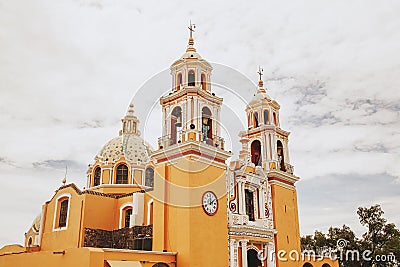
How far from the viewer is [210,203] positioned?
16.5 m

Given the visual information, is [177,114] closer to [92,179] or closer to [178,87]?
[178,87]

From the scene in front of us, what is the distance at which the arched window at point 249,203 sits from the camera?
1914 centimetres

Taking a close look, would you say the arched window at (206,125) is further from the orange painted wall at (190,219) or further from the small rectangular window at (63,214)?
the small rectangular window at (63,214)

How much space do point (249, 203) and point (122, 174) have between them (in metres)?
8.16

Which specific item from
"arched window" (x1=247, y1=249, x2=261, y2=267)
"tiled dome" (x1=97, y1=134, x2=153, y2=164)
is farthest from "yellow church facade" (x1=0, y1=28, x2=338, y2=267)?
"tiled dome" (x1=97, y1=134, x2=153, y2=164)

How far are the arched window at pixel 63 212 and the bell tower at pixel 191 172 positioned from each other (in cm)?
490

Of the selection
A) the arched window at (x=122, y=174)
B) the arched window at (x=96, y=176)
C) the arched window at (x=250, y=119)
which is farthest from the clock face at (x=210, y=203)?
the arched window at (x=96, y=176)

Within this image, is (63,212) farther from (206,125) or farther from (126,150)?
(206,125)

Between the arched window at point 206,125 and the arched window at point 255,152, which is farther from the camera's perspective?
the arched window at point 255,152

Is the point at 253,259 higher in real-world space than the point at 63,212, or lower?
lower

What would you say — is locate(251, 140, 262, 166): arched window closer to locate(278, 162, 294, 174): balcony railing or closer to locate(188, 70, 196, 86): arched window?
locate(278, 162, 294, 174): balcony railing

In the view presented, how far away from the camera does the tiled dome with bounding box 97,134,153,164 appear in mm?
24578

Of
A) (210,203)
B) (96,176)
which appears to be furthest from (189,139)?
(96,176)

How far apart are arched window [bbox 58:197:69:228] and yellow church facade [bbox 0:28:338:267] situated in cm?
5
